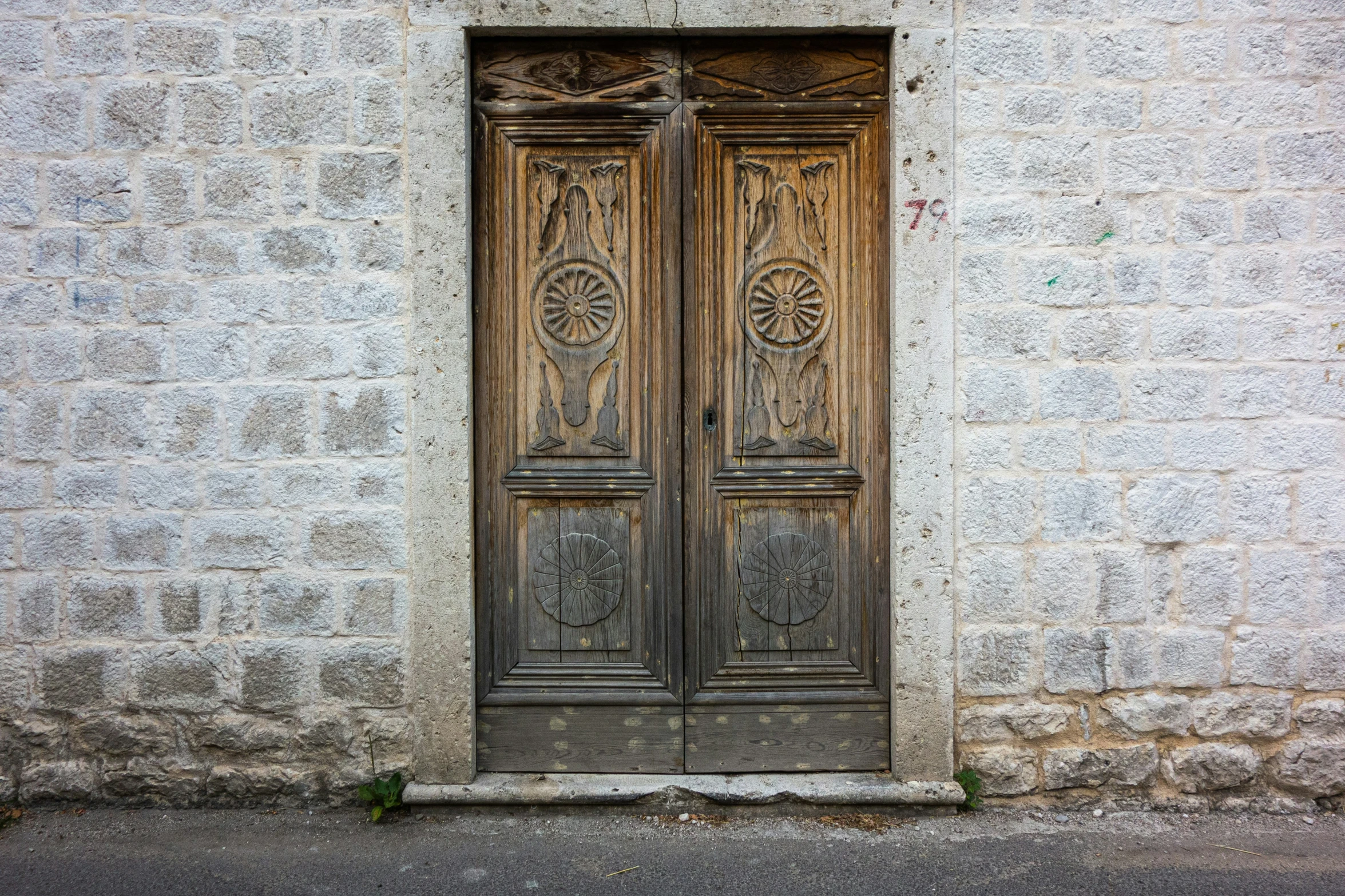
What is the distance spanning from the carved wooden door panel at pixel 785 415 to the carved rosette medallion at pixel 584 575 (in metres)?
0.30

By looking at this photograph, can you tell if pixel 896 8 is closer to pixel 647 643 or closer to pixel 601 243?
pixel 601 243

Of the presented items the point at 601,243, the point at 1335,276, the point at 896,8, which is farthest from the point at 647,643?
the point at 1335,276

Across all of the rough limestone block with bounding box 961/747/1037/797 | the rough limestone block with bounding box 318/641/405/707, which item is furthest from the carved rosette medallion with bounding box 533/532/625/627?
the rough limestone block with bounding box 961/747/1037/797

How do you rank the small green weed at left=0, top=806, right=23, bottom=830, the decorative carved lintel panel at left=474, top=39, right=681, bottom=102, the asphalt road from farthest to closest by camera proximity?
the decorative carved lintel panel at left=474, top=39, right=681, bottom=102 < the small green weed at left=0, top=806, right=23, bottom=830 < the asphalt road

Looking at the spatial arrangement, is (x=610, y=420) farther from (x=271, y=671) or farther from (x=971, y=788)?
(x=971, y=788)

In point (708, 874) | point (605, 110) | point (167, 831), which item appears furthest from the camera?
point (605, 110)

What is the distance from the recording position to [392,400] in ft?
10.1

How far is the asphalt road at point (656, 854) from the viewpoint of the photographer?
2.66m

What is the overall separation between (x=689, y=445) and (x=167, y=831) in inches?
93.4

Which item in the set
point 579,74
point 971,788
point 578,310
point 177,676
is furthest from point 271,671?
point 971,788

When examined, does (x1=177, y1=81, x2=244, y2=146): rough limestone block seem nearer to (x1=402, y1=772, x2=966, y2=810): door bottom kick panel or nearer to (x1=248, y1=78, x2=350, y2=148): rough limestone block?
(x1=248, y1=78, x2=350, y2=148): rough limestone block

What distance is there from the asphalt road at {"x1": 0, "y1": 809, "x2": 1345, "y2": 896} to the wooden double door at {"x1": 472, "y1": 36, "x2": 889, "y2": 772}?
0.31 m

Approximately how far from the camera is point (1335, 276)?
9.96ft

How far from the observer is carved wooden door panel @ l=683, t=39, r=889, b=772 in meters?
3.21
